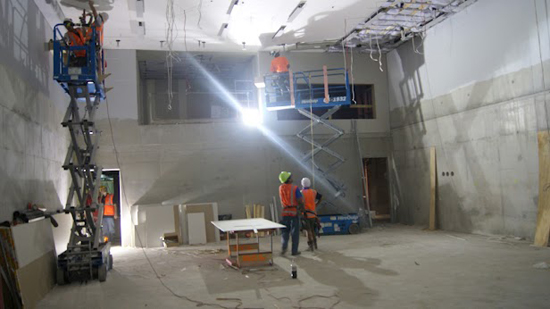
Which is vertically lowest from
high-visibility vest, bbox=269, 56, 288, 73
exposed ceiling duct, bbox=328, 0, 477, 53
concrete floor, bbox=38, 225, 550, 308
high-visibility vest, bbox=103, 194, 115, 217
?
concrete floor, bbox=38, 225, 550, 308

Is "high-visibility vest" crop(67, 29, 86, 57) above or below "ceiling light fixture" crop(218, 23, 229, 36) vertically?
below

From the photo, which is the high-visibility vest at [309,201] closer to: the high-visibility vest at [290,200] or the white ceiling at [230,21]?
the high-visibility vest at [290,200]

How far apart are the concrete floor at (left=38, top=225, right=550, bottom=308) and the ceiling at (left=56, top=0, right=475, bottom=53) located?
5.87 metres

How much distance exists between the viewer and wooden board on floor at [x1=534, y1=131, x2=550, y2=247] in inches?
329

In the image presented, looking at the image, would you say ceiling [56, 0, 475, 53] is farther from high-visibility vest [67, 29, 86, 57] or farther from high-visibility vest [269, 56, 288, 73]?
high-visibility vest [67, 29, 86, 57]

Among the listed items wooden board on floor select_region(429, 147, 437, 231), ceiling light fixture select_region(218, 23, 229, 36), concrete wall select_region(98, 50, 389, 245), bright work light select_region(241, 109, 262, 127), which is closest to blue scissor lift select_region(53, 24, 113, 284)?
ceiling light fixture select_region(218, 23, 229, 36)

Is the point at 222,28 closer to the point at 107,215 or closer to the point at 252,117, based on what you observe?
the point at 252,117

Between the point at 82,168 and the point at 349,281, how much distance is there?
5093 millimetres

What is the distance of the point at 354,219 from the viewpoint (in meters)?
12.0

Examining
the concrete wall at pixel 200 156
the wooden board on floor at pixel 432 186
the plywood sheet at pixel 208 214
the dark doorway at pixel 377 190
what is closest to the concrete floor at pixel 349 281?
the plywood sheet at pixel 208 214

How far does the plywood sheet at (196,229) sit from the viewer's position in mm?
11398

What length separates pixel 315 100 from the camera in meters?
12.0

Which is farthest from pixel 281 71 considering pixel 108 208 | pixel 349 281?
pixel 349 281

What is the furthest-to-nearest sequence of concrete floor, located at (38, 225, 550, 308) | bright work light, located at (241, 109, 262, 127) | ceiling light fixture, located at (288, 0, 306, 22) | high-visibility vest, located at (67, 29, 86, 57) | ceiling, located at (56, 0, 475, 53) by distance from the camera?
bright work light, located at (241, 109, 262, 127)
ceiling light fixture, located at (288, 0, 306, 22)
ceiling, located at (56, 0, 475, 53)
high-visibility vest, located at (67, 29, 86, 57)
concrete floor, located at (38, 225, 550, 308)
